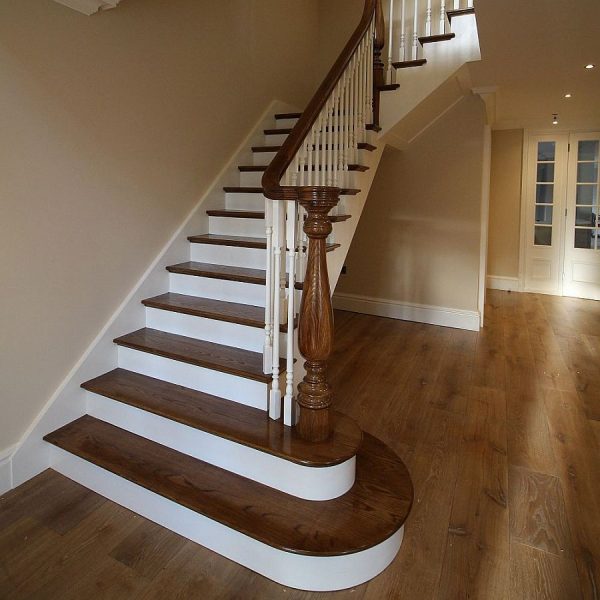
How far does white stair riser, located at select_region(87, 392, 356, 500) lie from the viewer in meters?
1.71

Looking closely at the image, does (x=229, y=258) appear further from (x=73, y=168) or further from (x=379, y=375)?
(x=379, y=375)

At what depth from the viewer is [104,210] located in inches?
92.8

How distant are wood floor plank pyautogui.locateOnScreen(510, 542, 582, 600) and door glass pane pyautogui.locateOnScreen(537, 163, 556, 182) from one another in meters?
5.58

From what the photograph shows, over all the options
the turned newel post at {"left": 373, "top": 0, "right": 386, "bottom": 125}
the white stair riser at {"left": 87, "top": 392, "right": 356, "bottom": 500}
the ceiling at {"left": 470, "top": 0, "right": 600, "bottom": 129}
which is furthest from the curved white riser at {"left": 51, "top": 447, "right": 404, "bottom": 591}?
the turned newel post at {"left": 373, "top": 0, "right": 386, "bottom": 125}

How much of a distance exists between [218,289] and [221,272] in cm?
10

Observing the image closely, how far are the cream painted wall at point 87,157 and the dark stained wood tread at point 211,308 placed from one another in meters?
0.22

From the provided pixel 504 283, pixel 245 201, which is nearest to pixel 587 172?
pixel 504 283

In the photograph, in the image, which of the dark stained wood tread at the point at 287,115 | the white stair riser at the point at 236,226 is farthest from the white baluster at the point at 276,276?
the dark stained wood tread at the point at 287,115

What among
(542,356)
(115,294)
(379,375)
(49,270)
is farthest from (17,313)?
(542,356)

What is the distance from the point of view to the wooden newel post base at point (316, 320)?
1.69 m

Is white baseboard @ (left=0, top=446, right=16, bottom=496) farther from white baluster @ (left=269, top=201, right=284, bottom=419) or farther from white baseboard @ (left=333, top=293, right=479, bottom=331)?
white baseboard @ (left=333, top=293, right=479, bottom=331)

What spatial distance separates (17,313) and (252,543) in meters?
1.41

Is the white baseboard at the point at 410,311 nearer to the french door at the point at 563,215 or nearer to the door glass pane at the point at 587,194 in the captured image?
the french door at the point at 563,215

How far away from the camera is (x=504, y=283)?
6422 mm
